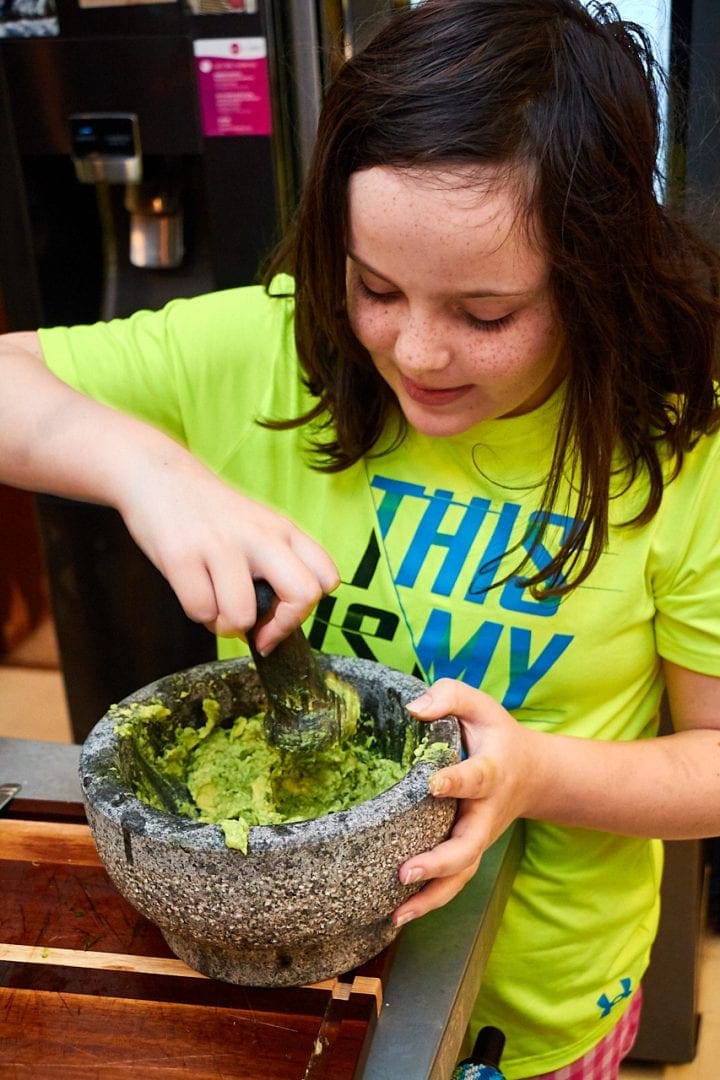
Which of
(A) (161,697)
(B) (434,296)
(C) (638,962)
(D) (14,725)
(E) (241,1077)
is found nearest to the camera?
(E) (241,1077)

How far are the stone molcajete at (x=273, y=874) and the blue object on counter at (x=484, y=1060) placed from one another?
0.62 ft

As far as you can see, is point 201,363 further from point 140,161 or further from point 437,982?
point 140,161

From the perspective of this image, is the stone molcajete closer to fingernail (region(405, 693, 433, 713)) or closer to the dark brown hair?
fingernail (region(405, 693, 433, 713))

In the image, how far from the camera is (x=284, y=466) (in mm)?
1210

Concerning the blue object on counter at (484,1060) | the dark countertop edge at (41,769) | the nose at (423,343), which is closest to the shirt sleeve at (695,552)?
the nose at (423,343)

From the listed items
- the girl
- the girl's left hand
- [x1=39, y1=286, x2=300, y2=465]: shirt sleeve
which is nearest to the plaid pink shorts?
the girl

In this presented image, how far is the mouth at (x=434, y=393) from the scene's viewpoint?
38.7 inches

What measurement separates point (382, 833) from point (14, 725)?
2.25 meters

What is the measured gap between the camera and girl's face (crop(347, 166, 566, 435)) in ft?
2.88

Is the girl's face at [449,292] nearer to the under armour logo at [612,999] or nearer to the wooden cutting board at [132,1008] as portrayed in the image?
the wooden cutting board at [132,1008]

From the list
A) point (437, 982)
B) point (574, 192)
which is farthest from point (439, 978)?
point (574, 192)

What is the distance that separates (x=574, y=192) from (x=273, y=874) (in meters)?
0.57

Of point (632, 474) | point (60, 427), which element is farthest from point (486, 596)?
point (60, 427)

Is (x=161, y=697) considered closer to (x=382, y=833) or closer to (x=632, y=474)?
(x=382, y=833)
